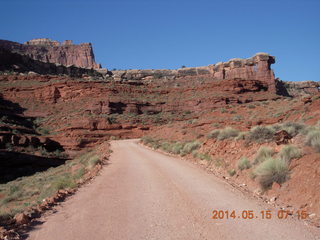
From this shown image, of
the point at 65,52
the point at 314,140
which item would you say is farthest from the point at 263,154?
the point at 65,52

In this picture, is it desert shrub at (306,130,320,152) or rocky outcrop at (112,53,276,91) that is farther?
rocky outcrop at (112,53,276,91)

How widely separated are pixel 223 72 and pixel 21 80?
4762 centimetres

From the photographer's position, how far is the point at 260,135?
Answer: 34.5 ft

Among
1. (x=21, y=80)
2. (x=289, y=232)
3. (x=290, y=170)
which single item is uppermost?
(x=21, y=80)

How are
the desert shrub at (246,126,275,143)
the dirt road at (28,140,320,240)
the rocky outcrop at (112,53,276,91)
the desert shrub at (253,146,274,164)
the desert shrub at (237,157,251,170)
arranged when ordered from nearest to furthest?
the dirt road at (28,140,320,240)
the desert shrub at (253,146,274,164)
the desert shrub at (237,157,251,170)
the desert shrub at (246,126,275,143)
the rocky outcrop at (112,53,276,91)

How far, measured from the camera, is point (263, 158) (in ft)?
28.0

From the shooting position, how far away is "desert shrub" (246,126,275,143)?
10100 millimetres

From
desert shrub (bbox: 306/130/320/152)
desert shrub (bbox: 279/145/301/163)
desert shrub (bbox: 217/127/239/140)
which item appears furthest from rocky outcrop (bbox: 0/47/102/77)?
desert shrub (bbox: 306/130/320/152)

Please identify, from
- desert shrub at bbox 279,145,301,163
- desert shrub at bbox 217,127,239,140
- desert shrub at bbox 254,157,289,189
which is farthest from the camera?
desert shrub at bbox 217,127,239,140

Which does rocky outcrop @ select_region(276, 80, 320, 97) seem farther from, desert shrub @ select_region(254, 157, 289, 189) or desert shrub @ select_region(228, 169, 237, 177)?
desert shrub @ select_region(254, 157, 289, 189)

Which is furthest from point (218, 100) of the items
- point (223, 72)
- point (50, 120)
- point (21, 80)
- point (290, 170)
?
point (290, 170)

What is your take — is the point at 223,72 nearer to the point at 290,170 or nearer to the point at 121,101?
the point at 121,101

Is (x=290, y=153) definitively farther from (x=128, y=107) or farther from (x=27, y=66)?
(x=27, y=66)

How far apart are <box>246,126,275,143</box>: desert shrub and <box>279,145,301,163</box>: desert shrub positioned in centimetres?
204
